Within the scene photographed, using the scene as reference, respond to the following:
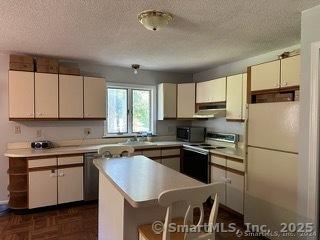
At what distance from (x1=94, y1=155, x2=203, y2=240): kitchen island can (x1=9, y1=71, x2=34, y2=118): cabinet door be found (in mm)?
1927

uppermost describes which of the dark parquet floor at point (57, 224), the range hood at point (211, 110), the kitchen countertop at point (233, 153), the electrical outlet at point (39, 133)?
the range hood at point (211, 110)

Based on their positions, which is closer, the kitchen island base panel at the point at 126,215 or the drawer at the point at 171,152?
the kitchen island base panel at the point at 126,215

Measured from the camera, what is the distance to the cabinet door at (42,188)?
3156 mm

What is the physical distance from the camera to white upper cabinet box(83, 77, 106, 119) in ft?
12.3

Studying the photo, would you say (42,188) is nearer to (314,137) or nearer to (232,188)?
(232,188)

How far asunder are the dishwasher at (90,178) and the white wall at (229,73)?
2.25m

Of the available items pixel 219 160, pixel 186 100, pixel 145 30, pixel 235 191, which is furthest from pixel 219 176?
pixel 145 30

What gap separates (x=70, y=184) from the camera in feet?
11.1

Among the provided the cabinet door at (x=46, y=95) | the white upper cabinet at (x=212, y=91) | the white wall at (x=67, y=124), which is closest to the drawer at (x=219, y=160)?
the white upper cabinet at (x=212, y=91)

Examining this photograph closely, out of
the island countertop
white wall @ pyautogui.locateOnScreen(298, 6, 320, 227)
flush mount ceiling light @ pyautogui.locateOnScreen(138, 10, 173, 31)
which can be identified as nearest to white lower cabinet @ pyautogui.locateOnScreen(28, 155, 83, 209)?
the island countertop

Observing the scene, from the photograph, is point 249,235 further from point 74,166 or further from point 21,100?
point 21,100

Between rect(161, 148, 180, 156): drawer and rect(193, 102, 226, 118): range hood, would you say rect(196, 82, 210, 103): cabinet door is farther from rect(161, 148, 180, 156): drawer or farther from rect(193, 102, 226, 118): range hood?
rect(161, 148, 180, 156): drawer

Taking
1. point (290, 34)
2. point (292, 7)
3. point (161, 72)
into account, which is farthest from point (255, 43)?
point (161, 72)

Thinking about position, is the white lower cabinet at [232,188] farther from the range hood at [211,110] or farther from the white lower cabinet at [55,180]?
the white lower cabinet at [55,180]
